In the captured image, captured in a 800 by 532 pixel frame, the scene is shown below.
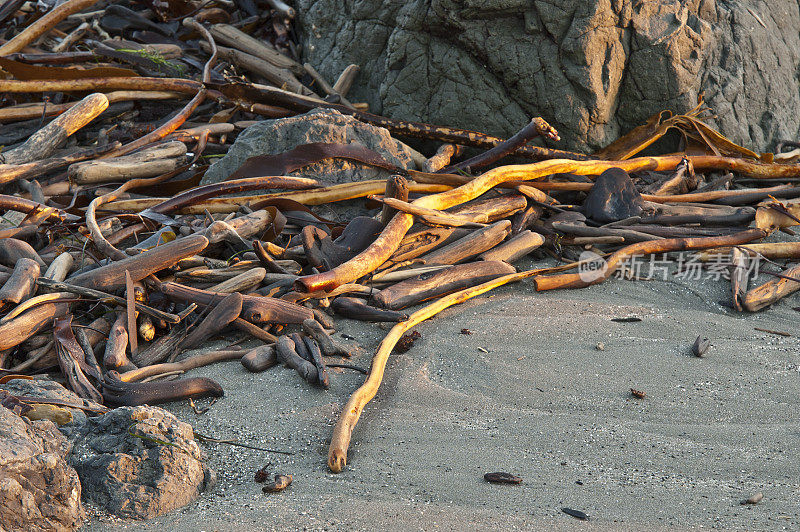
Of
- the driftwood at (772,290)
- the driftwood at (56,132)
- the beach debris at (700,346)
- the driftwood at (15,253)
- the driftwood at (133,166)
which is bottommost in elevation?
the driftwood at (772,290)

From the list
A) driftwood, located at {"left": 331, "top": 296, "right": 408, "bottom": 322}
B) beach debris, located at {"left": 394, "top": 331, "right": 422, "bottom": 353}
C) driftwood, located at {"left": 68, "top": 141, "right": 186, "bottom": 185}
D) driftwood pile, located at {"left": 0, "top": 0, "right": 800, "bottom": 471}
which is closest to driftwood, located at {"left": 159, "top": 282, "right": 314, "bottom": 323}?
driftwood pile, located at {"left": 0, "top": 0, "right": 800, "bottom": 471}

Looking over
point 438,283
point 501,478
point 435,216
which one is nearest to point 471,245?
point 435,216

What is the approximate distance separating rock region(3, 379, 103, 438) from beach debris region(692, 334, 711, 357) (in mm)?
2502

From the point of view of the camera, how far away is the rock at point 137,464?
1.90m

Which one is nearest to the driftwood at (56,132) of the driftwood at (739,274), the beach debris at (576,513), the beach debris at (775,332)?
the beach debris at (576,513)

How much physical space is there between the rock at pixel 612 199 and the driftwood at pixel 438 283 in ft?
3.02

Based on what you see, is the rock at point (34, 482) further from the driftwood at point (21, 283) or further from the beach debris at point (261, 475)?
the driftwood at point (21, 283)

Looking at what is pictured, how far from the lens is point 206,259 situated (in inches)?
133

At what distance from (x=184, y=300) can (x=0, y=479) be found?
4.83 feet

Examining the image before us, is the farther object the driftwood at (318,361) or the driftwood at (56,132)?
the driftwood at (56,132)

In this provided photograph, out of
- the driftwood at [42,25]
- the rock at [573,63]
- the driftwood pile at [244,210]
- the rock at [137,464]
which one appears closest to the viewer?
the rock at [137,464]

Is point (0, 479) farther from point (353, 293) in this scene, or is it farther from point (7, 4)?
point (7, 4)

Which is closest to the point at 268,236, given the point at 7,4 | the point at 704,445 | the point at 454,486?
the point at 454,486

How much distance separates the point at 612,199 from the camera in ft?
14.3
